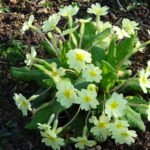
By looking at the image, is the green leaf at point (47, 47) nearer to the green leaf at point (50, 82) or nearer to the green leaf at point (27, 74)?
the green leaf at point (27, 74)

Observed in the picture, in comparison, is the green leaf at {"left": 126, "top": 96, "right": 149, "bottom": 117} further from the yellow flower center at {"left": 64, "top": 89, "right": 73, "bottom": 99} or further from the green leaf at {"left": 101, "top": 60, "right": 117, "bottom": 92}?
the yellow flower center at {"left": 64, "top": 89, "right": 73, "bottom": 99}

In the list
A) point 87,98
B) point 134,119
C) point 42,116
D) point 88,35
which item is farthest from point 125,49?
point 42,116

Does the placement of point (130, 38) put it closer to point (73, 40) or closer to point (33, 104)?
point (73, 40)

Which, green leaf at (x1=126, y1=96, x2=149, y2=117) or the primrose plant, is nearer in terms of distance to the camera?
the primrose plant

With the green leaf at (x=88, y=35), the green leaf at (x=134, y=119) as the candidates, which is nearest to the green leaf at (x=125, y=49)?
the green leaf at (x=88, y=35)

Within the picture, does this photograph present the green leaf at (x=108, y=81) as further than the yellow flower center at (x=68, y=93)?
Yes

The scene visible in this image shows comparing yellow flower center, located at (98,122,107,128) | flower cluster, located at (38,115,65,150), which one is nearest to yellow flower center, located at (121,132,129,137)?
yellow flower center, located at (98,122,107,128)

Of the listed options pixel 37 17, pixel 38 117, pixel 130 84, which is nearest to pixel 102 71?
pixel 130 84
